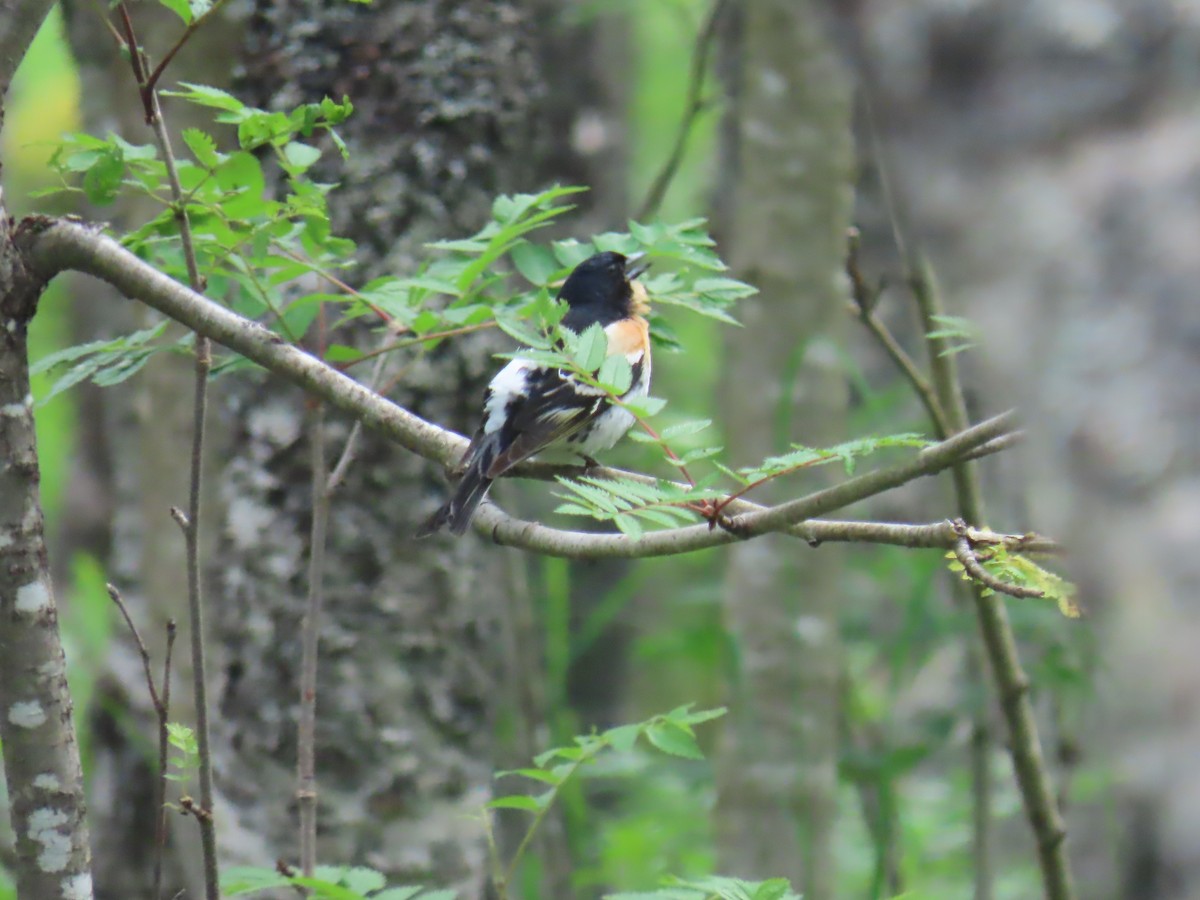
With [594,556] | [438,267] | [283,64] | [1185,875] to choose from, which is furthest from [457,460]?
[1185,875]

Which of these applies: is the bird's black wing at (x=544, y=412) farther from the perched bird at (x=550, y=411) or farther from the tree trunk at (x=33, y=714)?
the tree trunk at (x=33, y=714)

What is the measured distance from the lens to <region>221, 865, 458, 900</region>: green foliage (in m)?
2.22

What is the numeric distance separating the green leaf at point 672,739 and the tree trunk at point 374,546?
182 cm

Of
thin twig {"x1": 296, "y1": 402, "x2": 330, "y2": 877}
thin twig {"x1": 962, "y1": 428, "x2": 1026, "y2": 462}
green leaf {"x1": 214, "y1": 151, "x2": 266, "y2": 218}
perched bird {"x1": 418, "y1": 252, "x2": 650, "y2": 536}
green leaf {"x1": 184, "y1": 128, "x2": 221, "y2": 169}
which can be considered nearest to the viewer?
thin twig {"x1": 962, "y1": 428, "x2": 1026, "y2": 462}

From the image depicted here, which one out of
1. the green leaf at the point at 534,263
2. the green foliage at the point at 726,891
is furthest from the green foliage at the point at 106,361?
the green foliage at the point at 726,891

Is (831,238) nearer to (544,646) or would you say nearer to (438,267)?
(438,267)

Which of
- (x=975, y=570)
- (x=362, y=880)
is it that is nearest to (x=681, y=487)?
(x=975, y=570)

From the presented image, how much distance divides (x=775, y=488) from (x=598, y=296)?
118cm

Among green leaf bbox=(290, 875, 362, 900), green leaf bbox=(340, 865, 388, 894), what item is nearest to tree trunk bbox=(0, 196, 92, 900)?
green leaf bbox=(290, 875, 362, 900)

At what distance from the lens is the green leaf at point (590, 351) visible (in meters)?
2.04

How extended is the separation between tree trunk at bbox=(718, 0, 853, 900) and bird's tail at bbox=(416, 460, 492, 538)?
4.58 feet

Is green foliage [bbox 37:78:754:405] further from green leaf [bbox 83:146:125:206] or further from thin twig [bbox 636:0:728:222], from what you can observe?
thin twig [bbox 636:0:728:222]

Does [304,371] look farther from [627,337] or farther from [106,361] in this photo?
[627,337]

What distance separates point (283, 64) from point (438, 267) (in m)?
1.58
